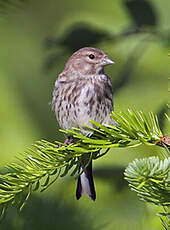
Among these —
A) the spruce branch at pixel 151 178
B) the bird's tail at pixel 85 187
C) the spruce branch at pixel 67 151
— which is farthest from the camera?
the bird's tail at pixel 85 187

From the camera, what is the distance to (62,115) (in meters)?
1.78

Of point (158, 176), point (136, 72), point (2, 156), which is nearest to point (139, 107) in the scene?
point (136, 72)

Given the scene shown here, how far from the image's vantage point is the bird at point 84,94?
5.70 feet

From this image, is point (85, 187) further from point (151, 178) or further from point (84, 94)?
point (151, 178)

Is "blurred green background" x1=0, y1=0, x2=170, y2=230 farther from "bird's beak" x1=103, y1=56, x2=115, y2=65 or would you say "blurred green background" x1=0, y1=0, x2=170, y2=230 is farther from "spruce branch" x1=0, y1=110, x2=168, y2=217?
"spruce branch" x1=0, y1=110, x2=168, y2=217

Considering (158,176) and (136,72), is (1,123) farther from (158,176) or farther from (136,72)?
(158,176)

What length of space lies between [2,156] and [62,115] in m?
0.51

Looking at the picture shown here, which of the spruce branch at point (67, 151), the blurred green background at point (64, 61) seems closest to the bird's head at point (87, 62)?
the blurred green background at point (64, 61)

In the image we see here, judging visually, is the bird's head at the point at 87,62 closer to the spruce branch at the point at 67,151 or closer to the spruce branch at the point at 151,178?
the spruce branch at the point at 67,151

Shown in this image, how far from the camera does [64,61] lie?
2.27m

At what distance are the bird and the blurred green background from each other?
7.4 inches

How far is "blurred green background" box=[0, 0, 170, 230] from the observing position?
1.97m

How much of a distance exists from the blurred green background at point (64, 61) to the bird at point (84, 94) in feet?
0.62

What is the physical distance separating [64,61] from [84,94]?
0.53 metres
